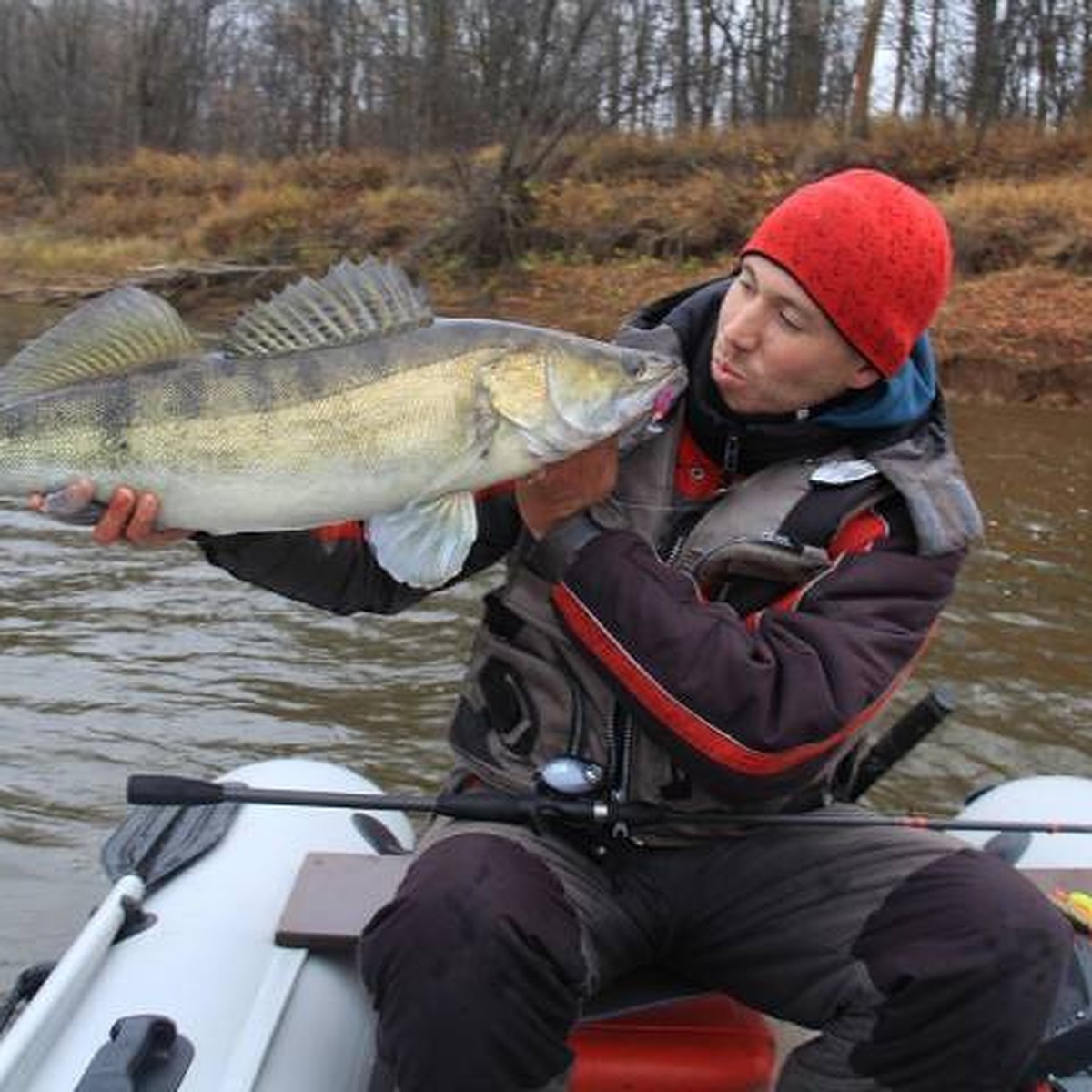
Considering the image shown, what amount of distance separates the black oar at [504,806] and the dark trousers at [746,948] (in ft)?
0.12

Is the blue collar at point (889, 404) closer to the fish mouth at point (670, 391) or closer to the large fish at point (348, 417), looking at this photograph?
the fish mouth at point (670, 391)

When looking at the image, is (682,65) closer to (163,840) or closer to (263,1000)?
(163,840)

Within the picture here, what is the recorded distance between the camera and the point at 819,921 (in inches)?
105

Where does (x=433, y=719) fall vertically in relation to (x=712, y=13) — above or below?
below

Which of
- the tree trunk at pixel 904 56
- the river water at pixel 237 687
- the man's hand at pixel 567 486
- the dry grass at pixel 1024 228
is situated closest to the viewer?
the man's hand at pixel 567 486

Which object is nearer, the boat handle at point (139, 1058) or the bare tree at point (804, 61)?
the boat handle at point (139, 1058)

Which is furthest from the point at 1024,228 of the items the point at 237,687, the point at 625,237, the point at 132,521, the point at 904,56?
the point at 132,521

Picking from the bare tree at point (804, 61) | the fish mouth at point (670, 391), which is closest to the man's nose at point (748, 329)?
the fish mouth at point (670, 391)

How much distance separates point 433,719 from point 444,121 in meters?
21.7

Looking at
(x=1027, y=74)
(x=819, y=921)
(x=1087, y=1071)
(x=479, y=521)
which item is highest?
(x=1027, y=74)

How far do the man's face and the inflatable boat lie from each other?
1008 millimetres

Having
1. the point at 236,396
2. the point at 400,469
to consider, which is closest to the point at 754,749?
the point at 400,469

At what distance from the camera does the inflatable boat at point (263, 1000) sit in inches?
98.5

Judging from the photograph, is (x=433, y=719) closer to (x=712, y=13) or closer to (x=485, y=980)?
(x=485, y=980)
